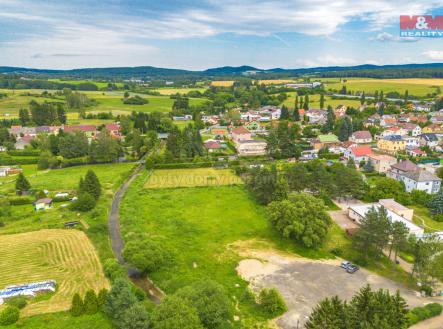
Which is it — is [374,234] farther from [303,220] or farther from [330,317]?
[330,317]

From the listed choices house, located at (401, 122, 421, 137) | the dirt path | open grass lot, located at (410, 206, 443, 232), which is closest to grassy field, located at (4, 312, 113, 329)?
the dirt path

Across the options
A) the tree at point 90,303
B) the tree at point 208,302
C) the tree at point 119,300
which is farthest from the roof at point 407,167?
the tree at point 90,303

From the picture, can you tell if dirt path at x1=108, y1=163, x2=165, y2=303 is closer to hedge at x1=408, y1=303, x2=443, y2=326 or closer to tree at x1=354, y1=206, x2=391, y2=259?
hedge at x1=408, y1=303, x2=443, y2=326

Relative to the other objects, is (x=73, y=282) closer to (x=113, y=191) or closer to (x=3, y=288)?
(x=3, y=288)

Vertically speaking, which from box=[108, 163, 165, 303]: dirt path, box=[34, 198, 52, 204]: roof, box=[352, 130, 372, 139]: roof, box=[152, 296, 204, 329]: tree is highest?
box=[352, 130, 372, 139]: roof

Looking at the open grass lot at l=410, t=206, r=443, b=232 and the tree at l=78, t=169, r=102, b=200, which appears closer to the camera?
the open grass lot at l=410, t=206, r=443, b=232

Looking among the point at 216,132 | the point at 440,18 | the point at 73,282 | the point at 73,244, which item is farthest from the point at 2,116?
the point at 440,18

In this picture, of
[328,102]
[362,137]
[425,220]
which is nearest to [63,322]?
[425,220]
